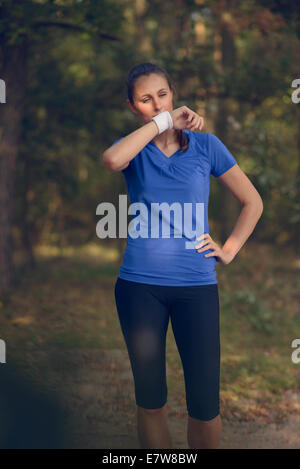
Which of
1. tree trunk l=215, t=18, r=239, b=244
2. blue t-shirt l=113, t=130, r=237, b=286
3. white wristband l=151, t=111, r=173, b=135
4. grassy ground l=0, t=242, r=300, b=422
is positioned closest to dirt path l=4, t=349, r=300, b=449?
grassy ground l=0, t=242, r=300, b=422

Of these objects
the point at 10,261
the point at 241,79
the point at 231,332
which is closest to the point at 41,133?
the point at 10,261

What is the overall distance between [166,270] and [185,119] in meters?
0.77

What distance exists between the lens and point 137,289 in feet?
9.20

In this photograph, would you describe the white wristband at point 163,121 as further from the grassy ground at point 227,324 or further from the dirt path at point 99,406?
the grassy ground at point 227,324

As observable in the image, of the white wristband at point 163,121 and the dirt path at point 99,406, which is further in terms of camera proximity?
the dirt path at point 99,406

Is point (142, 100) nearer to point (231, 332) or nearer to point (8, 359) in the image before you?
point (8, 359)

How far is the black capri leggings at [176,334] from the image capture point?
280cm

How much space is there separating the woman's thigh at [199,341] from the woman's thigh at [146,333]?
9 centimetres

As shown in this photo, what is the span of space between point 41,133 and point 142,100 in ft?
24.6

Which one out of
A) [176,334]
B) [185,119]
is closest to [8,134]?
[185,119]

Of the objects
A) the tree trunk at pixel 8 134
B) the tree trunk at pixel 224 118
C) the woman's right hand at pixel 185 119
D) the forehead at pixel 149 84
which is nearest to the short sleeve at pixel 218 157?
the woman's right hand at pixel 185 119

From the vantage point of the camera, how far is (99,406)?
5266 millimetres

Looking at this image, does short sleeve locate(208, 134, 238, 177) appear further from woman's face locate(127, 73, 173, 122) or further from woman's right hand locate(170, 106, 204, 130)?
woman's face locate(127, 73, 173, 122)
